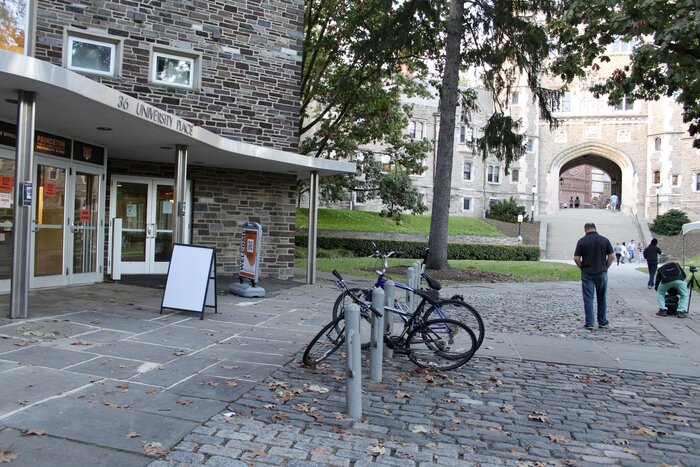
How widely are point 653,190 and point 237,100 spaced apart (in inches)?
1995

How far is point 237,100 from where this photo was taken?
44.7ft

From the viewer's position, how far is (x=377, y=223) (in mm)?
38969

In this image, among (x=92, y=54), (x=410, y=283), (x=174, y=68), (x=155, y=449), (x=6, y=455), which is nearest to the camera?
(x=6, y=455)

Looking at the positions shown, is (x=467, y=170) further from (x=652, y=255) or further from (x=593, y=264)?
(x=593, y=264)

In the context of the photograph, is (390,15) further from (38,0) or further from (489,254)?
(489,254)

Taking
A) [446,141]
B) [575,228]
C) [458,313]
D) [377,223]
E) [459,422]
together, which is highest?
[446,141]

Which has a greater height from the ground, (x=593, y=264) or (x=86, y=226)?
(x=86, y=226)

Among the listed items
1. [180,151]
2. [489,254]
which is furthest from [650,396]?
[489,254]

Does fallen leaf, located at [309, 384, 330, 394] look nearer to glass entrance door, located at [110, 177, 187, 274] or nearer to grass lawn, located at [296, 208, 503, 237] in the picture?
glass entrance door, located at [110, 177, 187, 274]

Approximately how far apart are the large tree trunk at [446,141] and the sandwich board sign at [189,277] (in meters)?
10.9

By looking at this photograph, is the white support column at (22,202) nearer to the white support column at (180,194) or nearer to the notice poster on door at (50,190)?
the notice poster on door at (50,190)

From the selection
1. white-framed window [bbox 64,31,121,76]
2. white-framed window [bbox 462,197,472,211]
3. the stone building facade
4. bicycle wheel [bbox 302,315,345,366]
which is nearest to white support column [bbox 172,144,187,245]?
white-framed window [bbox 64,31,121,76]

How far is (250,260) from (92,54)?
618cm

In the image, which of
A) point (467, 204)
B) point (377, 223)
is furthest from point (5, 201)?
point (467, 204)
